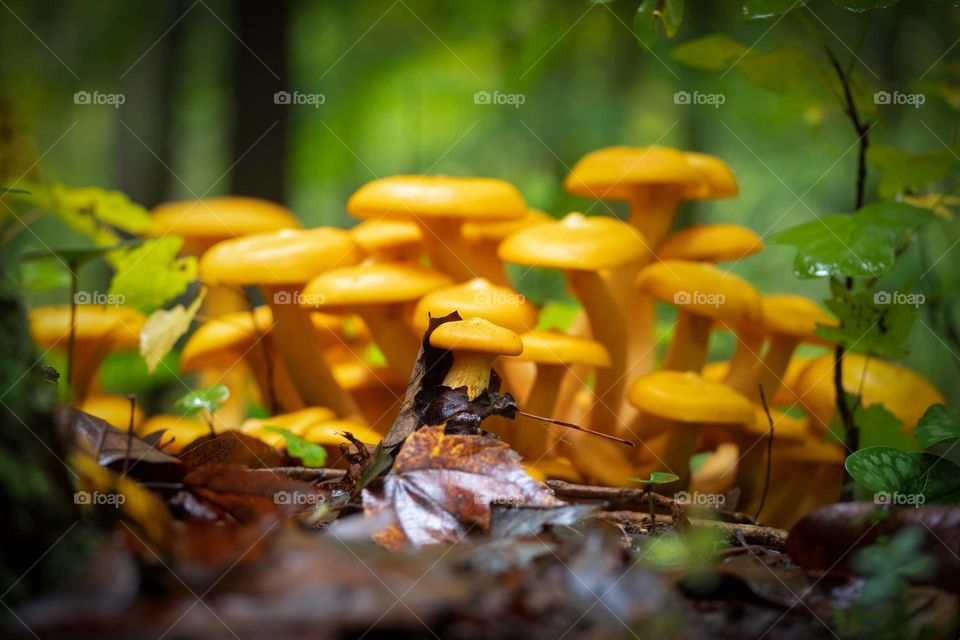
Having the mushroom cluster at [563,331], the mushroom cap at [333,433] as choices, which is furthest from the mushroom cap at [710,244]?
the mushroom cap at [333,433]

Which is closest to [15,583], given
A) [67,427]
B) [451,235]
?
[67,427]

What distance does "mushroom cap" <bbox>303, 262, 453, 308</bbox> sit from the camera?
243cm

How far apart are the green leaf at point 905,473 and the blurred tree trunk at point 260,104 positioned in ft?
13.5

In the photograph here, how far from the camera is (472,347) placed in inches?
69.4

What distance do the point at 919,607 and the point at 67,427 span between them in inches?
54.3

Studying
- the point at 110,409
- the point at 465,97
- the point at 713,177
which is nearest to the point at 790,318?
the point at 713,177

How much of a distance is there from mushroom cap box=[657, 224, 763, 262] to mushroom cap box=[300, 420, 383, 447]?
1.45m

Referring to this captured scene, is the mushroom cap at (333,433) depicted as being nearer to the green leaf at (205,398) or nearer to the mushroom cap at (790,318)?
the green leaf at (205,398)

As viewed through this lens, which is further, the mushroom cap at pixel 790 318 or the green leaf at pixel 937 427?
the mushroom cap at pixel 790 318

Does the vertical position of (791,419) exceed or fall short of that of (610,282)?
it falls short

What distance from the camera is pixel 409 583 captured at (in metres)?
0.92

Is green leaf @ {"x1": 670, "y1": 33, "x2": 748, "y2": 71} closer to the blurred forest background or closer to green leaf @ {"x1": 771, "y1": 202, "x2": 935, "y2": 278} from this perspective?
the blurred forest background

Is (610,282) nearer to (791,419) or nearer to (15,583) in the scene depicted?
(791,419)

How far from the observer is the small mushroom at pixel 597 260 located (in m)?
2.44
